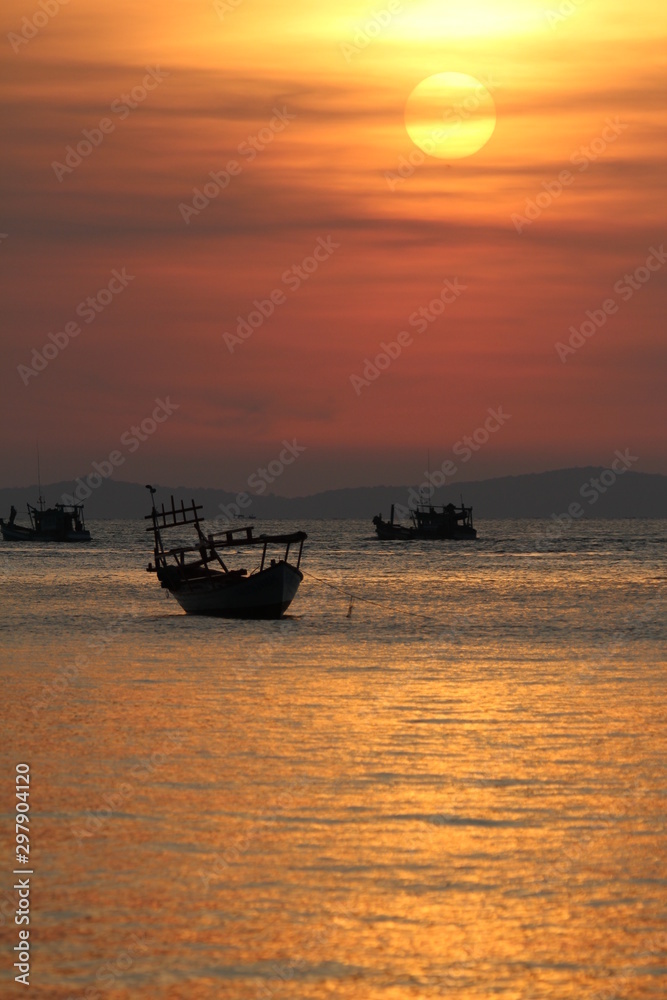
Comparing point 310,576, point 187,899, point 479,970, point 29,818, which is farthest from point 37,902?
point 310,576

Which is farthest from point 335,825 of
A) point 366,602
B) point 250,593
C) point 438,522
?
point 438,522

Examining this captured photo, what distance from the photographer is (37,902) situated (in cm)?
1431

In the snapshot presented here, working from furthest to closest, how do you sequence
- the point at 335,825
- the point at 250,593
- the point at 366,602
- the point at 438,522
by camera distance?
the point at 438,522 → the point at 366,602 → the point at 250,593 → the point at 335,825

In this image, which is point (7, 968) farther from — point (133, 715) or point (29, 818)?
point (133, 715)

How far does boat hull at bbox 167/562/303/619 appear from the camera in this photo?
5541 centimetres

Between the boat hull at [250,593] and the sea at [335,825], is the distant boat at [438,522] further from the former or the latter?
the sea at [335,825]

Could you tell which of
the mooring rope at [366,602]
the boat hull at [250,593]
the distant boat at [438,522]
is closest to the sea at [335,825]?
the boat hull at [250,593]

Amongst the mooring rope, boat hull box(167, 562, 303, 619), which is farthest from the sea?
the mooring rope

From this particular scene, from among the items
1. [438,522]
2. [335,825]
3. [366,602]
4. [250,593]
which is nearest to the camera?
[335,825]

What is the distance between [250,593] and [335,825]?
125 feet

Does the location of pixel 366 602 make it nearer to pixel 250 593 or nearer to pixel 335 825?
pixel 250 593

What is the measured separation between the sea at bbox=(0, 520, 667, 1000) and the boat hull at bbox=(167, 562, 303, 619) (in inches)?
506

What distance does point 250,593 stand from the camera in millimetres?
55656

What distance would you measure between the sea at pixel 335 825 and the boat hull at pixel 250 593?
12.9 m
